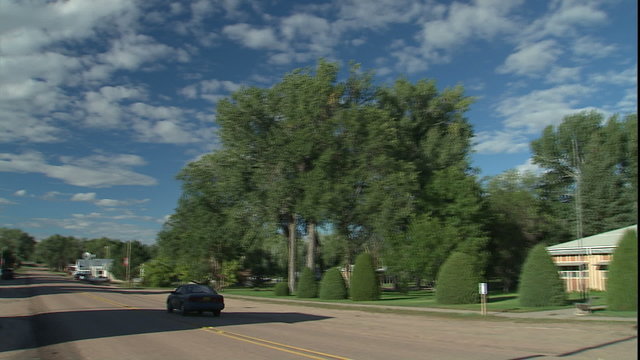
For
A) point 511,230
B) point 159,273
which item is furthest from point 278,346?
point 159,273

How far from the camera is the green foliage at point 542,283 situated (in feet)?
77.9

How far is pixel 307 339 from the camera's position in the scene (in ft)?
44.9

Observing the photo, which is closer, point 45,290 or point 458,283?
point 458,283

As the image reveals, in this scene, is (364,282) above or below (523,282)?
below

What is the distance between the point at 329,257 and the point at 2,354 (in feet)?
193

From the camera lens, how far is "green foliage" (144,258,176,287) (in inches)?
2611

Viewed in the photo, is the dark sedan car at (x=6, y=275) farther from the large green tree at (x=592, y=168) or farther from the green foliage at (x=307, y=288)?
the large green tree at (x=592, y=168)

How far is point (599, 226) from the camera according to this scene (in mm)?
52625

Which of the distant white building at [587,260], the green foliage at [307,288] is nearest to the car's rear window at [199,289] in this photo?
the green foliage at [307,288]

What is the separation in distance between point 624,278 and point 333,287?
741 inches

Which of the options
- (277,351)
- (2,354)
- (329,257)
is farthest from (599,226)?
(2,354)

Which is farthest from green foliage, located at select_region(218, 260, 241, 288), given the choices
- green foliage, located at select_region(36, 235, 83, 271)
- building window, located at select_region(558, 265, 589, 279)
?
green foliage, located at select_region(36, 235, 83, 271)

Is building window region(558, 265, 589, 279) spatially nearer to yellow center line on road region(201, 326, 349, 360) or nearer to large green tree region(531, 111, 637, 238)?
large green tree region(531, 111, 637, 238)

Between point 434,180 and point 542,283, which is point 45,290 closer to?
point 434,180
